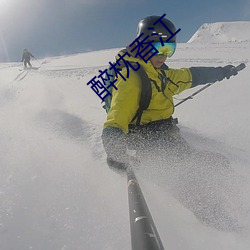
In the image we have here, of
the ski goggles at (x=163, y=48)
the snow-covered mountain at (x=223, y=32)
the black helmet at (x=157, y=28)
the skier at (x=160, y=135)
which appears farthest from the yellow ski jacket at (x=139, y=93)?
the snow-covered mountain at (x=223, y=32)

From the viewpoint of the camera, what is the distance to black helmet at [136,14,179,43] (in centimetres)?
301

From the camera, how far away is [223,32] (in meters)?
107

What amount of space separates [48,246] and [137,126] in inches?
56.7

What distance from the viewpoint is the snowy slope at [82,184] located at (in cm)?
219

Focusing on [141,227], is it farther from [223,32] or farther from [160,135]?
[223,32]

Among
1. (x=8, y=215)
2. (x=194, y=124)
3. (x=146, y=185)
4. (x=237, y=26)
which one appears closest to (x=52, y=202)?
(x=8, y=215)

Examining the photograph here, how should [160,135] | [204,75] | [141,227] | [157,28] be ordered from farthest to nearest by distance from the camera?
1. [204,75]
2. [160,135]
3. [157,28]
4. [141,227]

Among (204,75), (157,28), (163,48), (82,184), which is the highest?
(157,28)

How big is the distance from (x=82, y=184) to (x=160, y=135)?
3.14 ft

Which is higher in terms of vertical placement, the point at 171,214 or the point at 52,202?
the point at 52,202

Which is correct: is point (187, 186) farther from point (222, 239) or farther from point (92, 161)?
point (92, 161)

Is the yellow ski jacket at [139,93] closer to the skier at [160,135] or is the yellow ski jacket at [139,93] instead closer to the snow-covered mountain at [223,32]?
the skier at [160,135]

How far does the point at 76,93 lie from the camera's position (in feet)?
30.9

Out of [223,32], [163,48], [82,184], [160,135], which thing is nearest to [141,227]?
[82,184]
